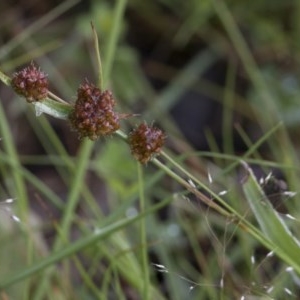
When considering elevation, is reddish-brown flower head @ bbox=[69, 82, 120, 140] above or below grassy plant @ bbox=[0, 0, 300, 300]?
above

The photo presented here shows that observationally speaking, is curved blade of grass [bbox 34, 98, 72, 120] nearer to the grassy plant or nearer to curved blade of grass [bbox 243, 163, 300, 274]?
the grassy plant

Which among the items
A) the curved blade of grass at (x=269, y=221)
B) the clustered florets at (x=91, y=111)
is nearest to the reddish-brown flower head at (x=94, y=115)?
the clustered florets at (x=91, y=111)

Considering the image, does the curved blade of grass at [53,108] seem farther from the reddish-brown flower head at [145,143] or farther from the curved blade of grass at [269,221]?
the curved blade of grass at [269,221]

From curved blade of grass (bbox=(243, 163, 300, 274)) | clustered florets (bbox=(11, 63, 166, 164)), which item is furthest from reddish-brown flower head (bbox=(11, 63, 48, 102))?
curved blade of grass (bbox=(243, 163, 300, 274))

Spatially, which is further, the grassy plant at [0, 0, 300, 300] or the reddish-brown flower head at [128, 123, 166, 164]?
the grassy plant at [0, 0, 300, 300]

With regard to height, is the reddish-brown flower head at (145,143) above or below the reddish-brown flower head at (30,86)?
below

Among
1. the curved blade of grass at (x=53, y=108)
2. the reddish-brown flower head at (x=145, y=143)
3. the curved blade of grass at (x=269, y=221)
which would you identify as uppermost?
the curved blade of grass at (x=53, y=108)
